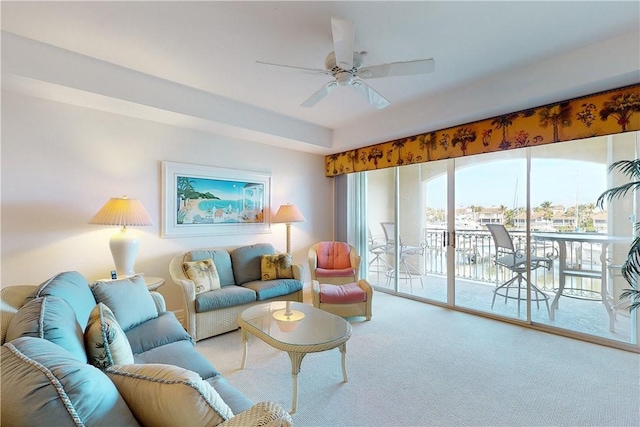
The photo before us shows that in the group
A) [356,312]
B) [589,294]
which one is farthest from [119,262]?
[589,294]

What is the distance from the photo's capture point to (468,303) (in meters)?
3.88

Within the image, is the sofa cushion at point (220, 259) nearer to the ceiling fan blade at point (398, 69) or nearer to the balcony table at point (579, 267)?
the ceiling fan blade at point (398, 69)

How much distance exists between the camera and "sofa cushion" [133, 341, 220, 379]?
5.09 feet

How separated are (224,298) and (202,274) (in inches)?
14.3

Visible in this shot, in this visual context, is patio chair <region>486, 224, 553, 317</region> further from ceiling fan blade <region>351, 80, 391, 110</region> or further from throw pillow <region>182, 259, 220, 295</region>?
throw pillow <region>182, 259, 220, 295</region>

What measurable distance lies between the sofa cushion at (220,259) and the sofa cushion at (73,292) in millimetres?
1404

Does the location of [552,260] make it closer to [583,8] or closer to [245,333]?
[583,8]

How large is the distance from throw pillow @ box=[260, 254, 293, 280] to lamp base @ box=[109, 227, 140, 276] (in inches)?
55.9

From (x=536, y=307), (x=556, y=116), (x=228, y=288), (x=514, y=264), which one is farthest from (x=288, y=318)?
(x=556, y=116)

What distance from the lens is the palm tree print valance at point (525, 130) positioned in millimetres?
2568

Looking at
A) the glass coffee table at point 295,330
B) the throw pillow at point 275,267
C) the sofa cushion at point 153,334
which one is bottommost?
the glass coffee table at point 295,330

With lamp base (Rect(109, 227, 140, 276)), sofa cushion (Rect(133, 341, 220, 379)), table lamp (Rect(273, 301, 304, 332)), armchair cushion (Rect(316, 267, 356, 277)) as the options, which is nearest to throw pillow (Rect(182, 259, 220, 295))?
lamp base (Rect(109, 227, 140, 276))

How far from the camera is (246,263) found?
12.1 ft

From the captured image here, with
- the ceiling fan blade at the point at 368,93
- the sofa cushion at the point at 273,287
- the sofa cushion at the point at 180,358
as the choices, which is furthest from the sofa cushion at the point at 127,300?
the ceiling fan blade at the point at 368,93
